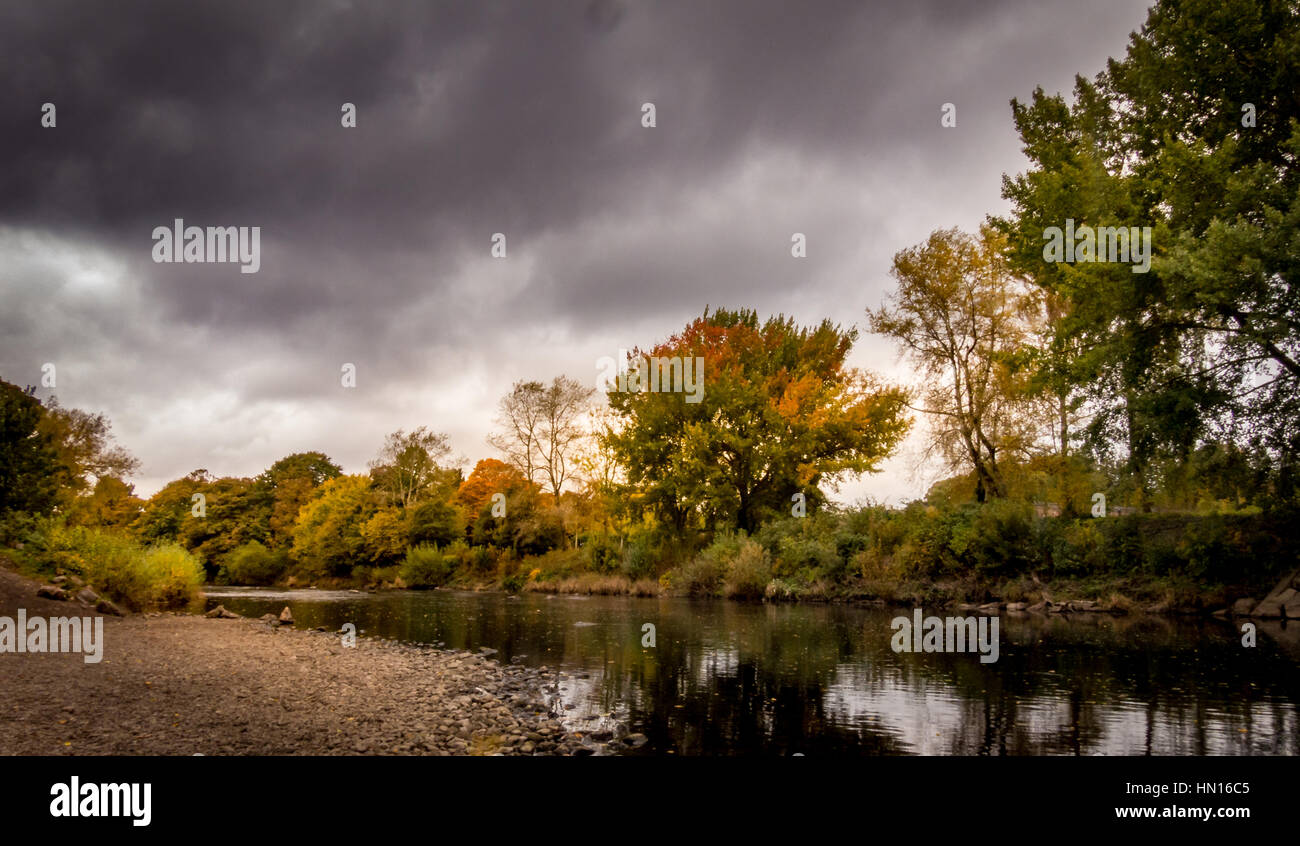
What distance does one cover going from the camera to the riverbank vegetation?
17078 millimetres

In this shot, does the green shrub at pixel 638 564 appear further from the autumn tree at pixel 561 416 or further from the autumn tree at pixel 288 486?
the autumn tree at pixel 288 486

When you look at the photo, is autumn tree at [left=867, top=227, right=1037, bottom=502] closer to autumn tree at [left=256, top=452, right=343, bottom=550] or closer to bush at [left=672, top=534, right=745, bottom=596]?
bush at [left=672, top=534, right=745, bottom=596]

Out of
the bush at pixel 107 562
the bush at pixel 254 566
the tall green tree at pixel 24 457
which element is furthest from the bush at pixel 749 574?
the bush at pixel 254 566

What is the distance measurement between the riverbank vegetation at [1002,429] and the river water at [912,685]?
13.5ft

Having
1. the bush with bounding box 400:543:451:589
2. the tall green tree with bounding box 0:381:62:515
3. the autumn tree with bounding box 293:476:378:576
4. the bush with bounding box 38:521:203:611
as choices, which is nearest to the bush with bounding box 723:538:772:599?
the bush with bounding box 38:521:203:611

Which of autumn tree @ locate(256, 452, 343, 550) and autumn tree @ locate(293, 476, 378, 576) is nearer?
autumn tree @ locate(293, 476, 378, 576)

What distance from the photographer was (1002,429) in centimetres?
2723

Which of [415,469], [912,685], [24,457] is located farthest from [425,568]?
[912,685]

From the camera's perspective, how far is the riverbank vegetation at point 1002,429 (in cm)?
1708

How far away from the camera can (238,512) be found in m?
61.6

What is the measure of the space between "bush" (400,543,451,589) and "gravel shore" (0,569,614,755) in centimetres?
3233

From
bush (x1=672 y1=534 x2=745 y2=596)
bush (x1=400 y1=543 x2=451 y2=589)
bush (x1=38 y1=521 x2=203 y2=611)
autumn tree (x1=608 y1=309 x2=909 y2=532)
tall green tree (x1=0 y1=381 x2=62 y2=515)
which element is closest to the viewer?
tall green tree (x1=0 y1=381 x2=62 y2=515)
